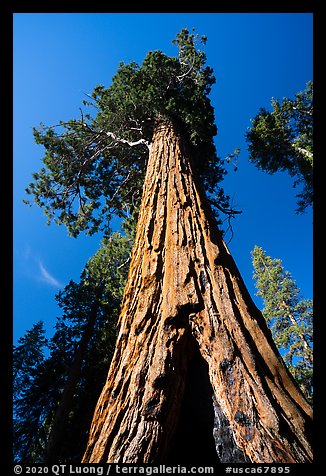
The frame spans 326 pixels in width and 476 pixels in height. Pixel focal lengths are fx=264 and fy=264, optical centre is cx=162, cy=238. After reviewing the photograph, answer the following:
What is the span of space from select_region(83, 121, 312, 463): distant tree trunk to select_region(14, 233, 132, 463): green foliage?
656cm

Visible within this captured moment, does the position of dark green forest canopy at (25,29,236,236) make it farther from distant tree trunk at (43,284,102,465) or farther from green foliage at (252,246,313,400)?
green foliage at (252,246,313,400)

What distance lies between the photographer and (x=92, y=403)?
10.7 metres

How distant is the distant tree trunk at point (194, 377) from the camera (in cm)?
155

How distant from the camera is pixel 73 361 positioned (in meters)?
11.6

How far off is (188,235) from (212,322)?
1.03 metres

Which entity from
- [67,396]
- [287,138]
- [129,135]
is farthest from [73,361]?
[287,138]

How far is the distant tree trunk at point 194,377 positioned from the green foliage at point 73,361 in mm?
6556

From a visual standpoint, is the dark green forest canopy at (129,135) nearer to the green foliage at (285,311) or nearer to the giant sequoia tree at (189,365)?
the giant sequoia tree at (189,365)

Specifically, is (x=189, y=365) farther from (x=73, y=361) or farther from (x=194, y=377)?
(x=73, y=361)

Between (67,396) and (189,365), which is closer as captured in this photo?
(189,365)

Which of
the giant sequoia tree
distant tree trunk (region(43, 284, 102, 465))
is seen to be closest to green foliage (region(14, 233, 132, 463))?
distant tree trunk (region(43, 284, 102, 465))

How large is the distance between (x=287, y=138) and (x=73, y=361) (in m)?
13.6

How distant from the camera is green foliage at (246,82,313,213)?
1120 cm
